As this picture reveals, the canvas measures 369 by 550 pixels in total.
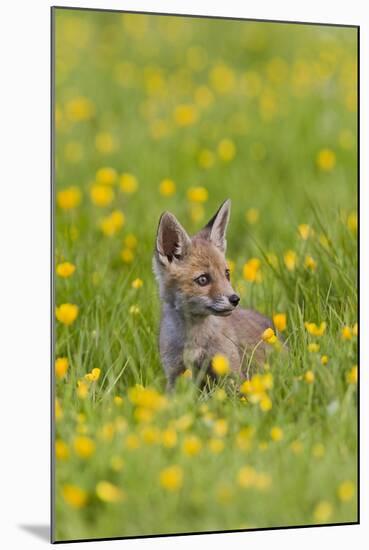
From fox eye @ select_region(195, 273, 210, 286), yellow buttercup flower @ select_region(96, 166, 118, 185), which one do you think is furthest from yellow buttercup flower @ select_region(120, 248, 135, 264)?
fox eye @ select_region(195, 273, 210, 286)

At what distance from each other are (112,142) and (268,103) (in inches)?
52.5

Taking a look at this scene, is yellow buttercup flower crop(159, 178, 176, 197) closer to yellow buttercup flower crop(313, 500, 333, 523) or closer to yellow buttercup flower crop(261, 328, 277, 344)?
yellow buttercup flower crop(261, 328, 277, 344)

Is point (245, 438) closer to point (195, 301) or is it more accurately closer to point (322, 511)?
point (322, 511)

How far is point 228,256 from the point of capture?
7883mm

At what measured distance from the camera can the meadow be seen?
18.0 feet

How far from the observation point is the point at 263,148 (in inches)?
367

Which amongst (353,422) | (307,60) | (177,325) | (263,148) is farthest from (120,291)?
(307,60)

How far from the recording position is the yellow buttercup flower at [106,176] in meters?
8.43

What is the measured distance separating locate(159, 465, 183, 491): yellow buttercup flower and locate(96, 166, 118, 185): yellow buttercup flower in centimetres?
344

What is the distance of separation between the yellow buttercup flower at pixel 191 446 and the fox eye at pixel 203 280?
0.91 metres

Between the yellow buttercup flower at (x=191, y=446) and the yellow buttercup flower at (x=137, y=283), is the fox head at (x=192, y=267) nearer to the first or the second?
Answer: the yellow buttercup flower at (x=137, y=283)

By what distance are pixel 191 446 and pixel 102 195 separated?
329 cm

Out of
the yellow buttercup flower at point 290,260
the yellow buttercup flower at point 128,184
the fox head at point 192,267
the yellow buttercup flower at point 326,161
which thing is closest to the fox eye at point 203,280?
the fox head at point 192,267

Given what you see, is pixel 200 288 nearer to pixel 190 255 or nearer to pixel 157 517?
pixel 190 255
